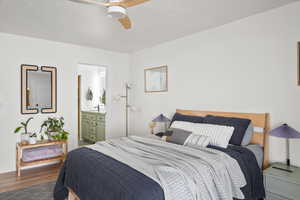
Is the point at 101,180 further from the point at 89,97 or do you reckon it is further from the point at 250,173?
the point at 89,97

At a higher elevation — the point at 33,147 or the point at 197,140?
the point at 197,140

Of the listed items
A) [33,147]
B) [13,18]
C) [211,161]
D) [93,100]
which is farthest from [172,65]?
[93,100]

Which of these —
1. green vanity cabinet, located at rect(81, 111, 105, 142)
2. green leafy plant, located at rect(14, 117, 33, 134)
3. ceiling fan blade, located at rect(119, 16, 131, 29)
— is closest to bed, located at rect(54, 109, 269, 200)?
ceiling fan blade, located at rect(119, 16, 131, 29)

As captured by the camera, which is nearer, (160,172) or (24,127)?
(160,172)

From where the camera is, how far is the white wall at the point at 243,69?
2398mm

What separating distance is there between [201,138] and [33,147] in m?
3.04

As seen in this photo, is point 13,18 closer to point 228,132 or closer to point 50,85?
point 50,85

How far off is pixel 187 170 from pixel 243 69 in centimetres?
188

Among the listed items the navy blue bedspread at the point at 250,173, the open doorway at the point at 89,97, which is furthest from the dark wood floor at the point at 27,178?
the navy blue bedspread at the point at 250,173

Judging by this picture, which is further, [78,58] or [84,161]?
[78,58]

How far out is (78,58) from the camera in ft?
13.7

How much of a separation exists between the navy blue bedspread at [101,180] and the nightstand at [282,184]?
142cm

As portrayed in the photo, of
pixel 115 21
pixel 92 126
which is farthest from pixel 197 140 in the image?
pixel 92 126

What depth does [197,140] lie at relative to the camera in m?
2.46
